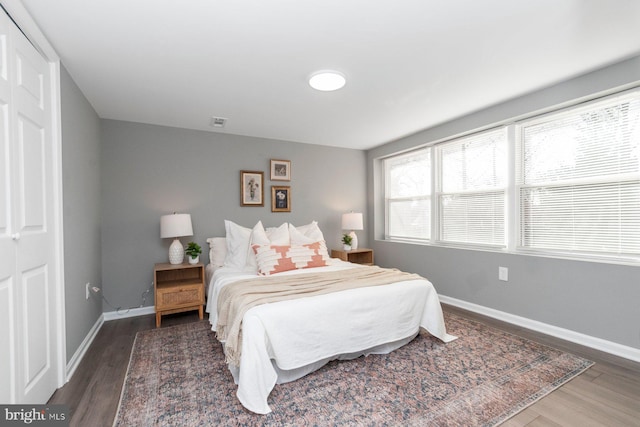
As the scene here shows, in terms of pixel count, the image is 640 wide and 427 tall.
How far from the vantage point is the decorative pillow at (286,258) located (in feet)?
10.3

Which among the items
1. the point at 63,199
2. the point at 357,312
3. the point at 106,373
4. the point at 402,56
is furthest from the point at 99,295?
the point at 402,56

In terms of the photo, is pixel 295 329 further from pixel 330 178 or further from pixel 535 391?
pixel 330 178

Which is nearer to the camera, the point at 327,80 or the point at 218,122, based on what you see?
the point at 327,80

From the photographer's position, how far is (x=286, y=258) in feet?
10.6

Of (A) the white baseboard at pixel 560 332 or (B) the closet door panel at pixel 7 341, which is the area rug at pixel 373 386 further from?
(B) the closet door panel at pixel 7 341

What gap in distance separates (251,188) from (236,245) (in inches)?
39.2

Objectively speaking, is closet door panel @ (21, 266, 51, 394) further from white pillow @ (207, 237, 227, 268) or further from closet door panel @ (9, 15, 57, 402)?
white pillow @ (207, 237, 227, 268)

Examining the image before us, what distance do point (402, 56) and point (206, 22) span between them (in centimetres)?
139

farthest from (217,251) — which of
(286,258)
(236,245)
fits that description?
(286,258)

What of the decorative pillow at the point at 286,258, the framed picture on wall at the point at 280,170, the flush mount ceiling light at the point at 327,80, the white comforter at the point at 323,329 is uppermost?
the flush mount ceiling light at the point at 327,80

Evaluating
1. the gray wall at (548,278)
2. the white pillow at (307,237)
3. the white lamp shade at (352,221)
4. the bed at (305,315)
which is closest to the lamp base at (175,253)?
the bed at (305,315)

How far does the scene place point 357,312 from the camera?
7.66ft

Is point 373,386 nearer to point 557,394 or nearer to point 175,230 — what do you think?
point 557,394

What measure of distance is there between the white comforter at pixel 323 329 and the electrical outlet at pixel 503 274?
1.02m
